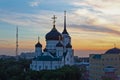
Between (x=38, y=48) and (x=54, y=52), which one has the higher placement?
(x=38, y=48)

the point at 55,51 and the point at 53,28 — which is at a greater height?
the point at 53,28

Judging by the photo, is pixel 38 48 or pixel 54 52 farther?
pixel 38 48

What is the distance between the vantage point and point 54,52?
206 ft

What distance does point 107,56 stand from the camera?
65.4m

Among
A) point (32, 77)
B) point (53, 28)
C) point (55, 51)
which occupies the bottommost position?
point (32, 77)

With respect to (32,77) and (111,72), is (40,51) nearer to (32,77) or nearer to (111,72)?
(111,72)

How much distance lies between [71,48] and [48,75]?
62.7ft

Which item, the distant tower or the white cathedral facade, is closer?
the white cathedral facade

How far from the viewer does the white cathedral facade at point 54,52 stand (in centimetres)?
6044

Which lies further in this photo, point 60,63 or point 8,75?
point 60,63

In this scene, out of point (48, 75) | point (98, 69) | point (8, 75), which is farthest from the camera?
point (98, 69)

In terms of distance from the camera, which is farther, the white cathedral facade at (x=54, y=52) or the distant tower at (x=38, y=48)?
the distant tower at (x=38, y=48)

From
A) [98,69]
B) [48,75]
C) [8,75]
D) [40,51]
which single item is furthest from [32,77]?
[98,69]

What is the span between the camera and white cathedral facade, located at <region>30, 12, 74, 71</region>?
198 feet
